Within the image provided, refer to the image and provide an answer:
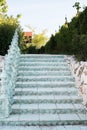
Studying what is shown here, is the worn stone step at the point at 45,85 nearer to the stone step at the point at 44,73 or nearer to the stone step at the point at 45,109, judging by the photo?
the stone step at the point at 44,73

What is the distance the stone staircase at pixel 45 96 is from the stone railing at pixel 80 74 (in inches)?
6.4

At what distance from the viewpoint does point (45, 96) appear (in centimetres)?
845

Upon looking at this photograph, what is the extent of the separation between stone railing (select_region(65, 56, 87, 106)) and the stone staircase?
163mm

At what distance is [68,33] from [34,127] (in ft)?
21.6

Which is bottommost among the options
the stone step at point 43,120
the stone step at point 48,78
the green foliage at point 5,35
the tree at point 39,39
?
the tree at point 39,39

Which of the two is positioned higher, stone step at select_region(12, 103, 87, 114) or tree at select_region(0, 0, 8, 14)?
tree at select_region(0, 0, 8, 14)

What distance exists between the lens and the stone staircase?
7.06 metres

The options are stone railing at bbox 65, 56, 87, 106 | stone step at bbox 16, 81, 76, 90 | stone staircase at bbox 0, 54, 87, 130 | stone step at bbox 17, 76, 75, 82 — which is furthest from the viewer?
stone step at bbox 17, 76, 75, 82

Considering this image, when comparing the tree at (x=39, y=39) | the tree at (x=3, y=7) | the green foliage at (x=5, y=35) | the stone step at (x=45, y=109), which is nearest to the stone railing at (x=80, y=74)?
the stone step at (x=45, y=109)

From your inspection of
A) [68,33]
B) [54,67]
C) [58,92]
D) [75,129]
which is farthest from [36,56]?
[75,129]

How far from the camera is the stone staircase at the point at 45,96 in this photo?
7.06m

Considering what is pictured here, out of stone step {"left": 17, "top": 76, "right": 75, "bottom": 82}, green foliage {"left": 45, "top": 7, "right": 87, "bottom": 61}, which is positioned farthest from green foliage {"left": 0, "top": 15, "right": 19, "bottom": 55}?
stone step {"left": 17, "top": 76, "right": 75, "bottom": 82}

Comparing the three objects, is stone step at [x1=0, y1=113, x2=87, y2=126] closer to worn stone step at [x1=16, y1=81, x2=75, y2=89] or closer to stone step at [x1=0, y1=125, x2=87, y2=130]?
stone step at [x1=0, y1=125, x2=87, y2=130]

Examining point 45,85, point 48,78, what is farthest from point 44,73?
point 45,85
